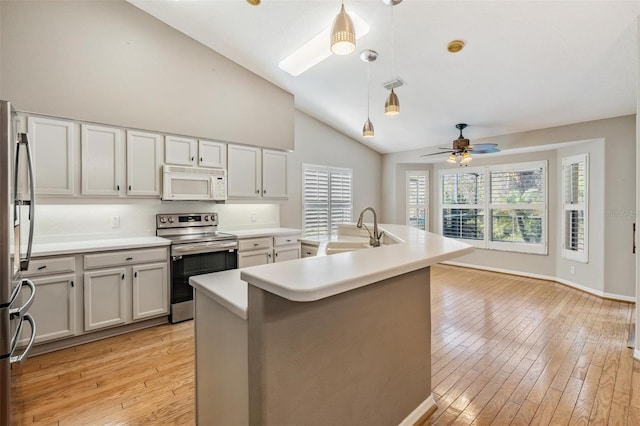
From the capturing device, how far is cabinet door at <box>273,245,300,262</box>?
4214 mm

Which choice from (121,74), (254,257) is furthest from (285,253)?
(121,74)

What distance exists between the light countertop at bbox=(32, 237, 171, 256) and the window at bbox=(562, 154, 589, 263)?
569 centimetres

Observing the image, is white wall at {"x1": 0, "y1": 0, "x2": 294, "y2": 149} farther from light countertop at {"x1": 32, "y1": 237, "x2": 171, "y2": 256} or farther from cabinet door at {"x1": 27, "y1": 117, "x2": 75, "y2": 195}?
light countertop at {"x1": 32, "y1": 237, "x2": 171, "y2": 256}

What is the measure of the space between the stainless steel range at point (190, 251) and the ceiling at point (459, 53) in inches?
89.1

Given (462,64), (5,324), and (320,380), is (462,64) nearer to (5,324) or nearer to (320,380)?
(320,380)

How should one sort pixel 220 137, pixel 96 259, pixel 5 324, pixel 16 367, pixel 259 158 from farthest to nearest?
1. pixel 259 158
2. pixel 220 137
3. pixel 96 259
4. pixel 16 367
5. pixel 5 324

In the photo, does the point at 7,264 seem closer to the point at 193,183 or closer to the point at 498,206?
the point at 193,183

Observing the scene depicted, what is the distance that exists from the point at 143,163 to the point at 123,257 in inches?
41.6

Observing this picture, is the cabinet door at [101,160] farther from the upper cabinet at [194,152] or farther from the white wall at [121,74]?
the upper cabinet at [194,152]

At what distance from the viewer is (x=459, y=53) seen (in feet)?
10.4

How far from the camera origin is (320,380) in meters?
1.26

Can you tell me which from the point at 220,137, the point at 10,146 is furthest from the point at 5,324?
the point at 220,137

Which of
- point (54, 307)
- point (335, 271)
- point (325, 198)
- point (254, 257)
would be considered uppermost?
point (325, 198)

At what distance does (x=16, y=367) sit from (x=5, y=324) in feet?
3.17
